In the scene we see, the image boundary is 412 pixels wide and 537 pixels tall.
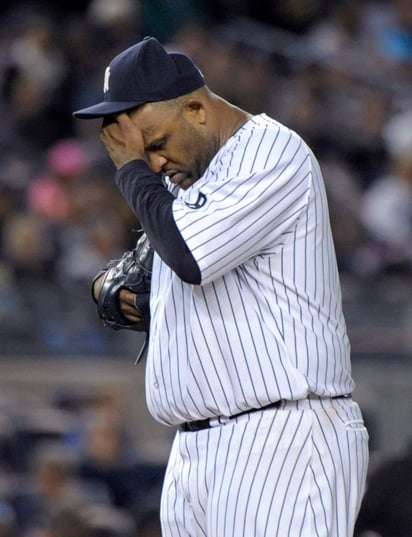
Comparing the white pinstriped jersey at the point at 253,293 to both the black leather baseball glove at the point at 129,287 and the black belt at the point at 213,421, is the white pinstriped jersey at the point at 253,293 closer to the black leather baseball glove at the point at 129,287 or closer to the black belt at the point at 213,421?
the black belt at the point at 213,421

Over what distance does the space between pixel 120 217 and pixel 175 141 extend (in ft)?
14.0

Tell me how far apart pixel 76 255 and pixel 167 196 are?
4.20 m

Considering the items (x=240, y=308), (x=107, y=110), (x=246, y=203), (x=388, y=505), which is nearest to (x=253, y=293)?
(x=240, y=308)

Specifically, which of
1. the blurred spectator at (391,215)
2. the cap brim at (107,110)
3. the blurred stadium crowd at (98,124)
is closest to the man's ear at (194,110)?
the cap brim at (107,110)

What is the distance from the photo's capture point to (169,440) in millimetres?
6066

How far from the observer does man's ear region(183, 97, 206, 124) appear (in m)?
2.66

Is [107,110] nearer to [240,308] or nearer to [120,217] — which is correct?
[240,308]

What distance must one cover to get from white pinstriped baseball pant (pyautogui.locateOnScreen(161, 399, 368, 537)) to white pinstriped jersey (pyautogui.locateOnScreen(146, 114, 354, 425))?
0.05 metres

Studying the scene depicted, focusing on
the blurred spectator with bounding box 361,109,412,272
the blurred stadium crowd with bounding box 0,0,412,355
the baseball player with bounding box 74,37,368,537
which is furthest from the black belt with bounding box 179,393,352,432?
the blurred spectator with bounding box 361,109,412,272

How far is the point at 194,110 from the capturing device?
105 inches

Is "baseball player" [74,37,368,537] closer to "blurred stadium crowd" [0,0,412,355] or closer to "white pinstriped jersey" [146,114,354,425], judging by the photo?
"white pinstriped jersey" [146,114,354,425]

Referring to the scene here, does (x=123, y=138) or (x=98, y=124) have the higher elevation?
(x=123, y=138)

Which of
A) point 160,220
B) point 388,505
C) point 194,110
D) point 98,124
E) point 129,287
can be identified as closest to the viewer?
point 160,220

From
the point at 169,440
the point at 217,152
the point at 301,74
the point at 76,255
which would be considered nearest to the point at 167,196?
the point at 217,152
